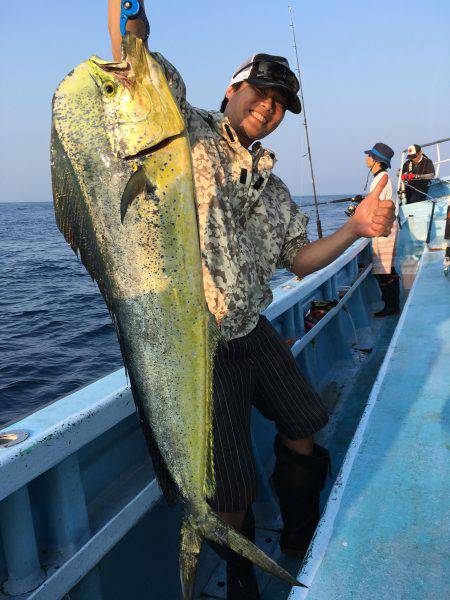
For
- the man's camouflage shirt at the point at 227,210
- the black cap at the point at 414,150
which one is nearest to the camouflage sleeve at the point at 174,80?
the man's camouflage shirt at the point at 227,210

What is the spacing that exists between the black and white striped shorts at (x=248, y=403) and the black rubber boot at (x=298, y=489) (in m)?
0.16

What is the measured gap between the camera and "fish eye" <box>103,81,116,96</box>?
51.5 inches

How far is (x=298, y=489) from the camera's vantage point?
2.51 meters

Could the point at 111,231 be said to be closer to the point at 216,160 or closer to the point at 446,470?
the point at 216,160

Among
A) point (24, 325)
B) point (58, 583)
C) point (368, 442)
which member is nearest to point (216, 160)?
point (368, 442)

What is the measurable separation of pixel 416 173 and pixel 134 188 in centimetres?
1340

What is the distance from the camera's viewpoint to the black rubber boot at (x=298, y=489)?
2475mm

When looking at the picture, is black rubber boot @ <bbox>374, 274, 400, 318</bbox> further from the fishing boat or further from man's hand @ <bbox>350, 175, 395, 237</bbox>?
man's hand @ <bbox>350, 175, 395, 237</bbox>

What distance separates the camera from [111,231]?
4.45 ft

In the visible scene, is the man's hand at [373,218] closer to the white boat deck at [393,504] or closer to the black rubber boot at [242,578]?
the white boat deck at [393,504]

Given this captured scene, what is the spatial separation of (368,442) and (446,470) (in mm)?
377

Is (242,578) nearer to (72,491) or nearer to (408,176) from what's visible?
(72,491)

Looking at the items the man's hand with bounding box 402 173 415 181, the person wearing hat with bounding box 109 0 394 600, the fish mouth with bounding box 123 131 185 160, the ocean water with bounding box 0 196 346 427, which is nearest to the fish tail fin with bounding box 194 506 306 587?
the person wearing hat with bounding box 109 0 394 600

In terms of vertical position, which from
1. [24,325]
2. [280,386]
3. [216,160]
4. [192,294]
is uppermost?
[216,160]
